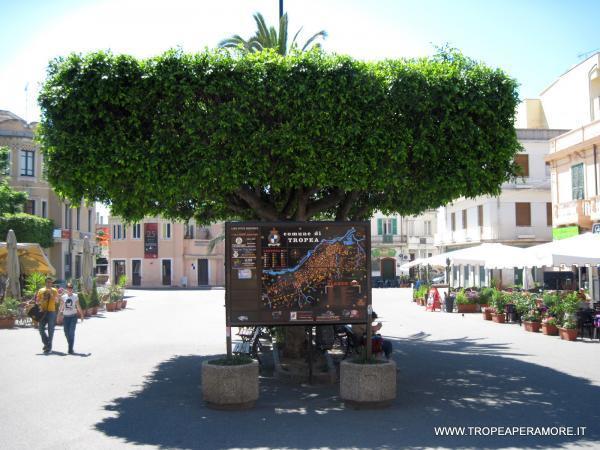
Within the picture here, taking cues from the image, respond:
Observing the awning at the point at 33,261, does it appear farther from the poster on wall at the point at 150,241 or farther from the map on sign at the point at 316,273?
the poster on wall at the point at 150,241

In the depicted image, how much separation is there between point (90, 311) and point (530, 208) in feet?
89.9

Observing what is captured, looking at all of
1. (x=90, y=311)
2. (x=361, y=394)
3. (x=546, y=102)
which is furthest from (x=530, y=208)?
(x=361, y=394)

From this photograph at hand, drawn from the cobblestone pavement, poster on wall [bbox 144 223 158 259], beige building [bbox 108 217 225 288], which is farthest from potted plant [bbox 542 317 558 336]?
poster on wall [bbox 144 223 158 259]

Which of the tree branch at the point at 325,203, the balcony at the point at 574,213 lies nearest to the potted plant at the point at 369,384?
the tree branch at the point at 325,203

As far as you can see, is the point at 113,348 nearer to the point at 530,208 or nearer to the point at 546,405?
the point at 546,405

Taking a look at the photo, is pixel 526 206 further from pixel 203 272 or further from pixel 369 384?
pixel 369 384

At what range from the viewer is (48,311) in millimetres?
14539

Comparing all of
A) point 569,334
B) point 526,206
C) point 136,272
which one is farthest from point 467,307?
point 136,272

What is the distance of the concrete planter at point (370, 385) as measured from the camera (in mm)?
8984

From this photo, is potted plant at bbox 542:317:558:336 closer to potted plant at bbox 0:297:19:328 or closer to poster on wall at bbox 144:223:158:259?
potted plant at bbox 0:297:19:328

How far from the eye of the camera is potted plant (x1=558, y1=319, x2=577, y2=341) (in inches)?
640

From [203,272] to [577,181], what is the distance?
4118 centimetres

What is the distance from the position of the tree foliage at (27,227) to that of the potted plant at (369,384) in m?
36.2

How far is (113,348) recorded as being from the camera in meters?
15.3
